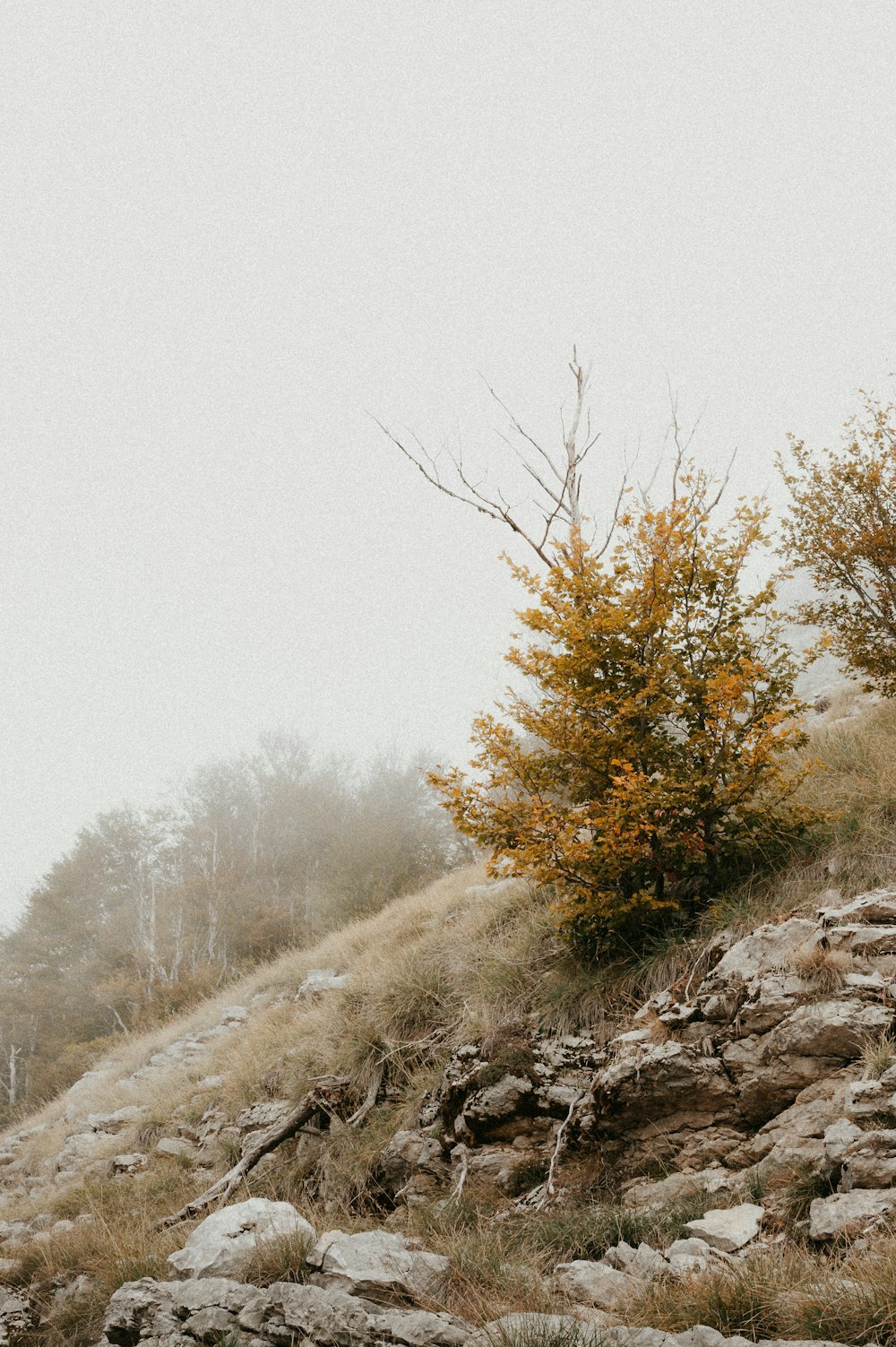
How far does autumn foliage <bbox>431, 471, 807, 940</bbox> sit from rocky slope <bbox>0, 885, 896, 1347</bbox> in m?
0.82

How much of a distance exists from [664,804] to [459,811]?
159 cm

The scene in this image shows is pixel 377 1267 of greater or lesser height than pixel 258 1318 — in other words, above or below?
below

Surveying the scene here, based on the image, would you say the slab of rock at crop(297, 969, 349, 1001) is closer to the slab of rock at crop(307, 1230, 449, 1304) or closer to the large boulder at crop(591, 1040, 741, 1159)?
the large boulder at crop(591, 1040, 741, 1159)

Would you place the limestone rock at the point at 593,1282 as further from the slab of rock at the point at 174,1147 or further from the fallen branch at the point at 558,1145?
the slab of rock at the point at 174,1147

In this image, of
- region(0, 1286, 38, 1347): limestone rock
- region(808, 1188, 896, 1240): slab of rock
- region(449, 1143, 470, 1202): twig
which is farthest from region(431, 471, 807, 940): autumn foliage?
region(0, 1286, 38, 1347): limestone rock

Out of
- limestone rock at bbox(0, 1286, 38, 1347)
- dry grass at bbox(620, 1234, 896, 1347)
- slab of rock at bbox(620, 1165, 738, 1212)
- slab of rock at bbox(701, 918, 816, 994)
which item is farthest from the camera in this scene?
limestone rock at bbox(0, 1286, 38, 1347)

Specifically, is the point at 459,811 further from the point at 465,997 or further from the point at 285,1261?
the point at 285,1261

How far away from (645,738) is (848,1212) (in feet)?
10.6

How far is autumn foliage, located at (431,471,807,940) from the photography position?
5.41 meters

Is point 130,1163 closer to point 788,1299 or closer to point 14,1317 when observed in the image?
point 14,1317

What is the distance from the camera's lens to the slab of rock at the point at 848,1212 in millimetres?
2977

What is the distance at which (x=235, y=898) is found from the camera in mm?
25312

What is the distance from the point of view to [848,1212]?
Answer: 3.07 m

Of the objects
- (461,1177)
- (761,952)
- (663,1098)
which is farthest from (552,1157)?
(761,952)
